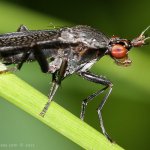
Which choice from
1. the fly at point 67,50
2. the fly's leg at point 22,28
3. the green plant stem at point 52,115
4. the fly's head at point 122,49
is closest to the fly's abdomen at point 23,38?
the fly at point 67,50

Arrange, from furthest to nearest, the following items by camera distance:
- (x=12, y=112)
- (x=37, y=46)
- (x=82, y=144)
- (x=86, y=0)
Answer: (x=86, y=0) < (x=12, y=112) < (x=37, y=46) < (x=82, y=144)

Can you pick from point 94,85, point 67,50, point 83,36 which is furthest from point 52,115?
point 94,85

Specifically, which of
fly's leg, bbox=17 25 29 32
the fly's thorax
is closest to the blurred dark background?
fly's leg, bbox=17 25 29 32

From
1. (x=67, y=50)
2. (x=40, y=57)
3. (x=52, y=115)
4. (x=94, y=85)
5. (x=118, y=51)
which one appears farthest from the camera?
(x=94, y=85)

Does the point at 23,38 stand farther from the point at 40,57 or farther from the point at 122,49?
the point at 122,49

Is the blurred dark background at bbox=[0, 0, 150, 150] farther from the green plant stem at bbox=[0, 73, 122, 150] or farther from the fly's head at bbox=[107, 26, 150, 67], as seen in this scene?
the green plant stem at bbox=[0, 73, 122, 150]

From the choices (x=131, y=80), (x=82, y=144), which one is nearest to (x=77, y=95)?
(x=131, y=80)

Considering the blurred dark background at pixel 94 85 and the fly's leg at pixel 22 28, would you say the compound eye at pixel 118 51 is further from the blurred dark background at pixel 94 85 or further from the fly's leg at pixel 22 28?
the fly's leg at pixel 22 28

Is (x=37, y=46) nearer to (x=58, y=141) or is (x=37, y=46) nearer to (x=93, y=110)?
(x=58, y=141)
